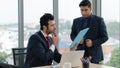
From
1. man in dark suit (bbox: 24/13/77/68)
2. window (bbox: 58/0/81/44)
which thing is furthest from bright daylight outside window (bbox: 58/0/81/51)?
man in dark suit (bbox: 24/13/77/68)

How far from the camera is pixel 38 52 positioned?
292cm

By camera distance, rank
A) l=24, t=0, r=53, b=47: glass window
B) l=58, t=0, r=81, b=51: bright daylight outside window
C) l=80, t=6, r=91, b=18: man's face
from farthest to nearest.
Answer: l=58, t=0, r=81, b=51: bright daylight outside window, l=24, t=0, r=53, b=47: glass window, l=80, t=6, r=91, b=18: man's face

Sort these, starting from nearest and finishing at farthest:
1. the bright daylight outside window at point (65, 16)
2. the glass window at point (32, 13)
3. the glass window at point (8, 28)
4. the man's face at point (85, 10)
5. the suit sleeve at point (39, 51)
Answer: the suit sleeve at point (39, 51) → the man's face at point (85, 10) → the glass window at point (8, 28) → the glass window at point (32, 13) → the bright daylight outside window at point (65, 16)

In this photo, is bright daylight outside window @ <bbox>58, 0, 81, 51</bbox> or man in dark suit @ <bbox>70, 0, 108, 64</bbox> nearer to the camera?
man in dark suit @ <bbox>70, 0, 108, 64</bbox>

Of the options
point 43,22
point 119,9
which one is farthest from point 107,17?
point 43,22

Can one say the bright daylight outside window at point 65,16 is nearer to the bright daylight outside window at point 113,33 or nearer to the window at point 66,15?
the window at point 66,15

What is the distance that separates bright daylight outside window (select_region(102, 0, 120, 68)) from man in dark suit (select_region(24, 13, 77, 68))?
1.83 m

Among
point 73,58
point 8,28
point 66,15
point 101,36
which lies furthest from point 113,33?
point 73,58

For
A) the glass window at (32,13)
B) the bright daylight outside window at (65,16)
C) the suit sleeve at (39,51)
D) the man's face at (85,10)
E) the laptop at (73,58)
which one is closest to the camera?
the laptop at (73,58)

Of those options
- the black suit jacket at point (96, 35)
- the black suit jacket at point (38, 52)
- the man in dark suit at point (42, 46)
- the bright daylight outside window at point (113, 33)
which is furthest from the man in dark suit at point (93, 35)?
the bright daylight outside window at point (113, 33)

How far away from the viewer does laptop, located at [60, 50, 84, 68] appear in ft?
9.11

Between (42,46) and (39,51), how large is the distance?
3.3 inches

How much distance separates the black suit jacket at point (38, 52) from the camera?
294 cm

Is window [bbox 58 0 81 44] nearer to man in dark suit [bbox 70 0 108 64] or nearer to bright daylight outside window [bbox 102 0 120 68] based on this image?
bright daylight outside window [bbox 102 0 120 68]
